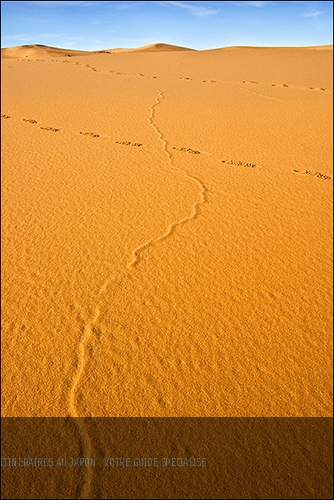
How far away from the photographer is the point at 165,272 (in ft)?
10.8

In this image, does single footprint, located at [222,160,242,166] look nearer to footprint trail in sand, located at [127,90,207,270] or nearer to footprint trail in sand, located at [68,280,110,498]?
footprint trail in sand, located at [127,90,207,270]

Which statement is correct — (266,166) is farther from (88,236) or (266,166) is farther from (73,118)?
(73,118)

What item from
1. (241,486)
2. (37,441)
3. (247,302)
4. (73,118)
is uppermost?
(73,118)

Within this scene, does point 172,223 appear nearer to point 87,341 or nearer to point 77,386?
point 87,341

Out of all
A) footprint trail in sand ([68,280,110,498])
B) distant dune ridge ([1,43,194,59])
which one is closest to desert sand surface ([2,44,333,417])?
footprint trail in sand ([68,280,110,498])

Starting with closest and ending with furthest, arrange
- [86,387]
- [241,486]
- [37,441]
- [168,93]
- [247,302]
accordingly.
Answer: [241,486]
[37,441]
[86,387]
[247,302]
[168,93]

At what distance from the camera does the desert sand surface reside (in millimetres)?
2281

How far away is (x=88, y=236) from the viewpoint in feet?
12.7

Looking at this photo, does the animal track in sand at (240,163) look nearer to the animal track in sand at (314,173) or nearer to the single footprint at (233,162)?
the single footprint at (233,162)

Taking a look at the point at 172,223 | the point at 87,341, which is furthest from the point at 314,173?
the point at 87,341

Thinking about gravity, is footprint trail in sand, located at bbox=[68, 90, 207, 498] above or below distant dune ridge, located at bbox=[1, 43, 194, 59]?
below

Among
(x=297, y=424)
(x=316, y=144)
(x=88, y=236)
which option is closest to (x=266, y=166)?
(x=316, y=144)

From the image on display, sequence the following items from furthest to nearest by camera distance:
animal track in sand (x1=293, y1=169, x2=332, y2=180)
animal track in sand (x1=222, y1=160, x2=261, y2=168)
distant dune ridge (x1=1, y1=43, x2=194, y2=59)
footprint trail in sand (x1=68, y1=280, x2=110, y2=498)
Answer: distant dune ridge (x1=1, y1=43, x2=194, y2=59) → animal track in sand (x1=222, y1=160, x2=261, y2=168) → animal track in sand (x1=293, y1=169, x2=332, y2=180) → footprint trail in sand (x1=68, y1=280, x2=110, y2=498)

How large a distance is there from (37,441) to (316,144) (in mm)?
7221
